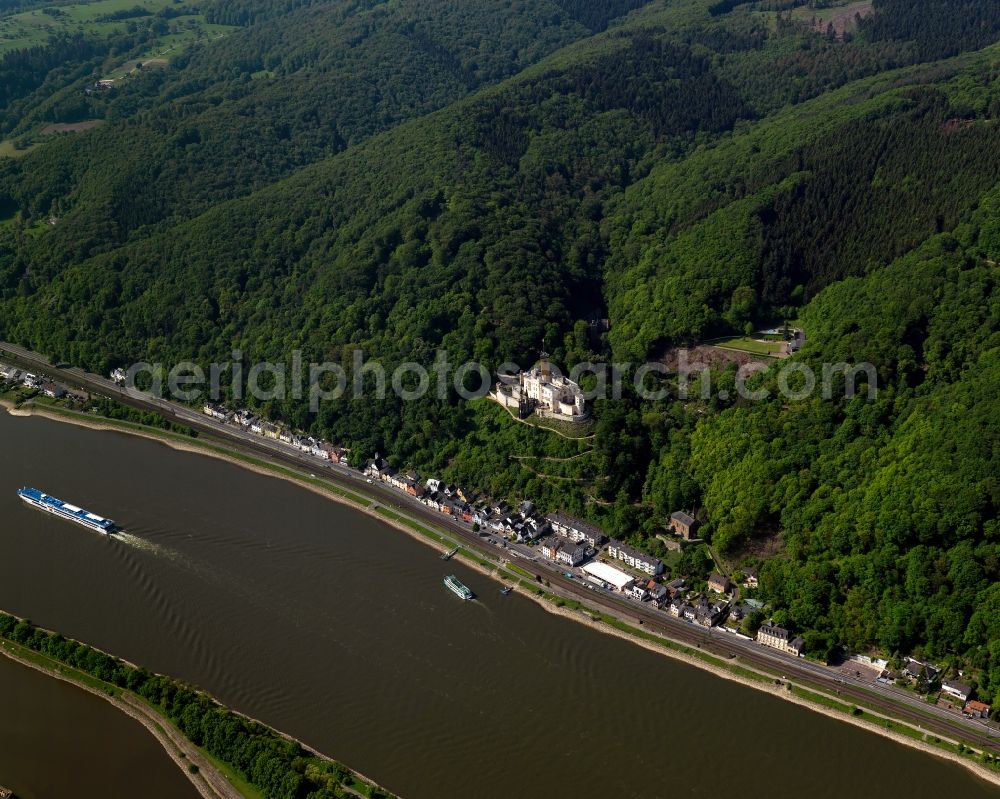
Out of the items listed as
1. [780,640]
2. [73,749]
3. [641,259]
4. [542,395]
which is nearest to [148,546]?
[73,749]

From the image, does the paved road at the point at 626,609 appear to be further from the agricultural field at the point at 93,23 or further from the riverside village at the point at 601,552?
the agricultural field at the point at 93,23

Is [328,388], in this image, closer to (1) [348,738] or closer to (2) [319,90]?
(1) [348,738]

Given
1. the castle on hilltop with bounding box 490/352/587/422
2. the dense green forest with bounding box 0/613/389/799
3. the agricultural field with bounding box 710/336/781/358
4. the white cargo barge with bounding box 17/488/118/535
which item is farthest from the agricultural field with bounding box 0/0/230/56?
the dense green forest with bounding box 0/613/389/799

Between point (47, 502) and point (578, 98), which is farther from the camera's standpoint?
point (578, 98)

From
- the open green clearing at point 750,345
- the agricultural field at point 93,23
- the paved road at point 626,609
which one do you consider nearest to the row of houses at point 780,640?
the paved road at point 626,609

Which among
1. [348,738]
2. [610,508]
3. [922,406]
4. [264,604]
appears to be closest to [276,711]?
[348,738]
